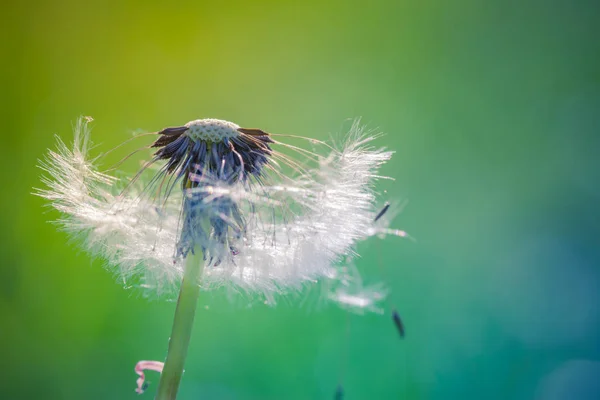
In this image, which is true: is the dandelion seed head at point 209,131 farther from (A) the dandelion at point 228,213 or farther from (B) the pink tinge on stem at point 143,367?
(B) the pink tinge on stem at point 143,367

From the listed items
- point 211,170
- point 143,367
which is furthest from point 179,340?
point 211,170

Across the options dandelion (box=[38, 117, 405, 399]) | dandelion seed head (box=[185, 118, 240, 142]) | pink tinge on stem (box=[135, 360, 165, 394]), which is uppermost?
dandelion seed head (box=[185, 118, 240, 142])

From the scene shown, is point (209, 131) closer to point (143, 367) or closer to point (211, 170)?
point (211, 170)

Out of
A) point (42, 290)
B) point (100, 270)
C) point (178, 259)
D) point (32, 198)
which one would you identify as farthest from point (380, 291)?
point (32, 198)

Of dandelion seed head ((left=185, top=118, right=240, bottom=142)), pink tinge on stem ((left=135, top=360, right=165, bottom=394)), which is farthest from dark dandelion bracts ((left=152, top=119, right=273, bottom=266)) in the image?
pink tinge on stem ((left=135, top=360, right=165, bottom=394))

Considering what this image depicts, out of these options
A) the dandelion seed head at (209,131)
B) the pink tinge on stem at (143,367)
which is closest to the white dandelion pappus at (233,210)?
the dandelion seed head at (209,131)

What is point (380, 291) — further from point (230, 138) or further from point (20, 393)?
point (20, 393)

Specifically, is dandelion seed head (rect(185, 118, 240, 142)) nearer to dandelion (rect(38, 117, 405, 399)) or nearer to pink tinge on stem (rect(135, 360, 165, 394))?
dandelion (rect(38, 117, 405, 399))

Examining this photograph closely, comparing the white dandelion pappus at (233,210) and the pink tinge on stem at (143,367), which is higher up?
the white dandelion pappus at (233,210)
